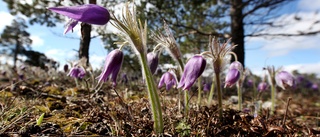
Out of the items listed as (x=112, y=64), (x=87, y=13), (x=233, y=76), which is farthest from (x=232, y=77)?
(x=87, y=13)

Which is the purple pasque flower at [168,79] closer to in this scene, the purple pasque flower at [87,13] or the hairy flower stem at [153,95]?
the hairy flower stem at [153,95]

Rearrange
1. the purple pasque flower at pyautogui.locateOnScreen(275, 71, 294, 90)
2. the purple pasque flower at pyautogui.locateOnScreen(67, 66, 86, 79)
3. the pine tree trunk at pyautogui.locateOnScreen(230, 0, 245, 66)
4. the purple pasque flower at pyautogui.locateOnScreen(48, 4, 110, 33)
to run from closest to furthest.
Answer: the purple pasque flower at pyautogui.locateOnScreen(48, 4, 110, 33)
the purple pasque flower at pyautogui.locateOnScreen(275, 71, 294, 90)
the purple pasque flower at pyautogui.locateOnScreen(67, 66, 86, 79)
the pine tree trunk at pyautogui.locateOnScreen(230, 0, 245, 66)

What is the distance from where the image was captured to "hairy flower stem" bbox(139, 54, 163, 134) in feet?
4.18

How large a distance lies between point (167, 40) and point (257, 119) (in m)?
0.61

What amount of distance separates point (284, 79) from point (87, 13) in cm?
175

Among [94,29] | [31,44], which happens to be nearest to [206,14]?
[94,29]

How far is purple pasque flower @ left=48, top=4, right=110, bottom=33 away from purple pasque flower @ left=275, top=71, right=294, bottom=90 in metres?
1.67

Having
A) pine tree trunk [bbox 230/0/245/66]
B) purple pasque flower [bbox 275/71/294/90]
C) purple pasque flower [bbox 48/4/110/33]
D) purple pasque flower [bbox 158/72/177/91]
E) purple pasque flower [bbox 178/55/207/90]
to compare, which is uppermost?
pine tree trunk [bbox 230/0/245/66]

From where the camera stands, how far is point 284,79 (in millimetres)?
2361

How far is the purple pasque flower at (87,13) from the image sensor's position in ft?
3.57

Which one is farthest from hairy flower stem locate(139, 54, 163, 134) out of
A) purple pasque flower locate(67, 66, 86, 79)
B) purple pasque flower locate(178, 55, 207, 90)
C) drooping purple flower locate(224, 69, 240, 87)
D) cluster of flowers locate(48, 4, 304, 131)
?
purple pasque flower locate(67, 66, 86, 79)

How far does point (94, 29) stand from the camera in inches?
296

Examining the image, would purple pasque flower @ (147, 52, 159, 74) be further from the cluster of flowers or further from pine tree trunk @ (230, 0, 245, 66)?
pine tree trunk @ (230, 0, 245, 66)

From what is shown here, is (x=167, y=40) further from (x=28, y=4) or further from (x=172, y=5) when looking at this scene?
(x=28, y=4)
